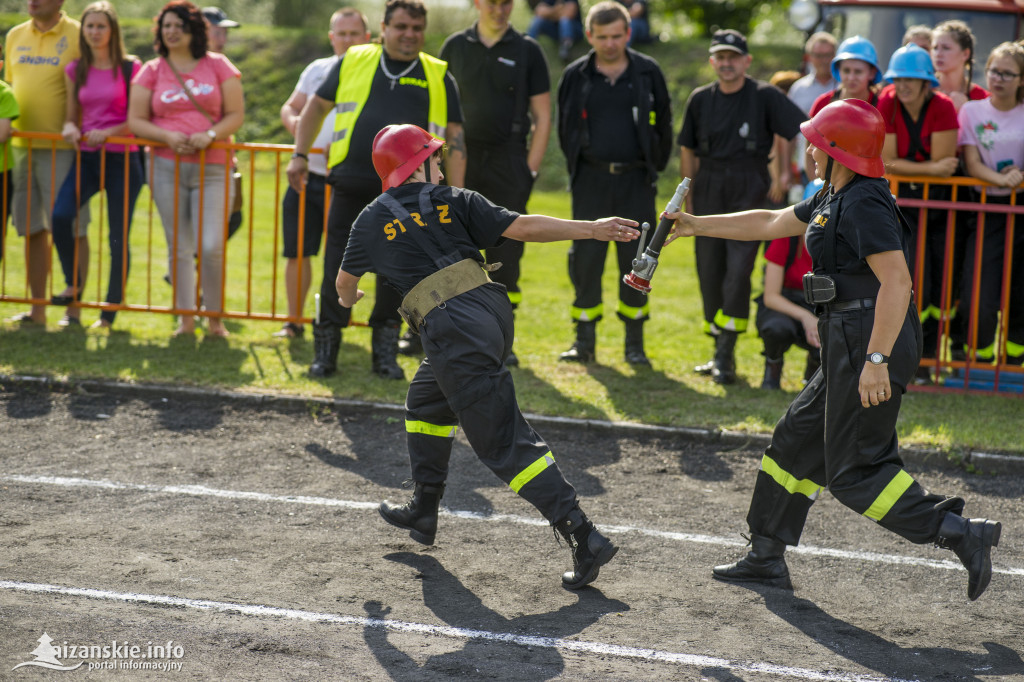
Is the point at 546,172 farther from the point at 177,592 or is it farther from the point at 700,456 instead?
the point at 177,592

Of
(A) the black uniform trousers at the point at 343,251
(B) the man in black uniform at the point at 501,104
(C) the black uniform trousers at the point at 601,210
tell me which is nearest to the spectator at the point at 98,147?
(A) the black uniform trousers at the point at 343,251

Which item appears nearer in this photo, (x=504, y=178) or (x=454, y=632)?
(x=454, y=632)

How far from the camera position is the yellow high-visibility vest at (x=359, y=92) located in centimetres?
739

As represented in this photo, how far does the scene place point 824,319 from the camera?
4.55 meters

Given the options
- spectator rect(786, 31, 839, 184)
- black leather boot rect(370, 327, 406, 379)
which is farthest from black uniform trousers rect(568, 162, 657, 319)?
spectator rect(786, 31, 839, 184)

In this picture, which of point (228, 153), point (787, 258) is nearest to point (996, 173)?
point (787, 258)

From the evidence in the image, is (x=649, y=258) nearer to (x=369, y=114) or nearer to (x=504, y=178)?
(x=369, y=114)

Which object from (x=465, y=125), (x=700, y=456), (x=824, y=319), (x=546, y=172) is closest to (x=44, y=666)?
(x=824, y=319)

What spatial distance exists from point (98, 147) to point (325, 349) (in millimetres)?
2528

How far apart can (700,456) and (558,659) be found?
9.16 ft

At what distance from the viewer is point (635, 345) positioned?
848cm

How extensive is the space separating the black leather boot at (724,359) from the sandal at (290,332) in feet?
10.6

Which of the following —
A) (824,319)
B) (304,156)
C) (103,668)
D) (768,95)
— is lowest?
(103,668)

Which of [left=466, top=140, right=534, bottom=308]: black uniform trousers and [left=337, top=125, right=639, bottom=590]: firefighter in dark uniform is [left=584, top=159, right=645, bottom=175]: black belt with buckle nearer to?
[left=466, top=140, right=534, bottom=308]: black uniform trousers
